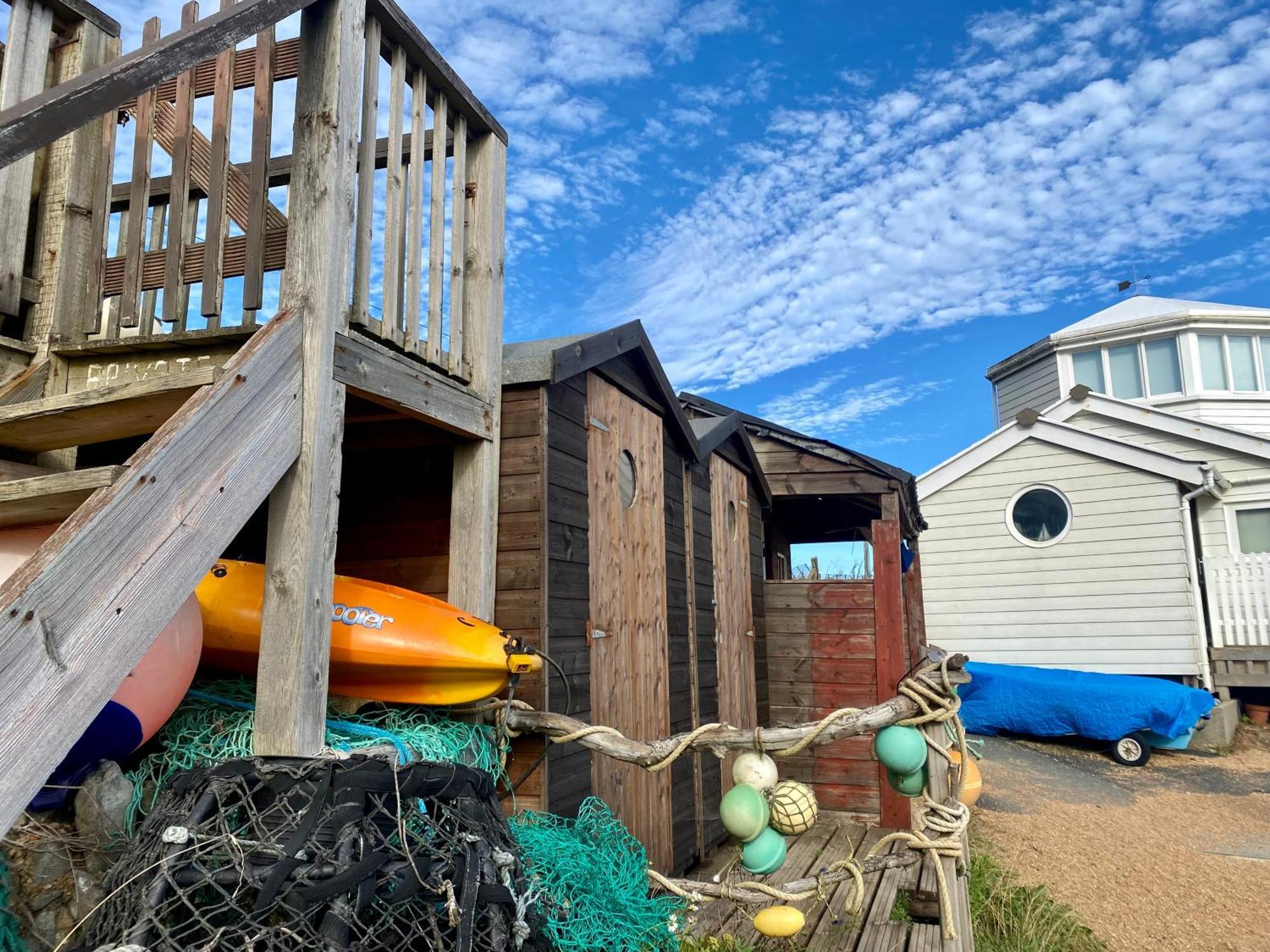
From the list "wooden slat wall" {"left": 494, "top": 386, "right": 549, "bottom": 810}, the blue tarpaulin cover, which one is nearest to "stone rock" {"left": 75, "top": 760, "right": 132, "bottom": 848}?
"wooden slat wall" {"left": 494, "top": 386, "right": 549, "bottom": 810}

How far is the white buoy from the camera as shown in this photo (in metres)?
3.75

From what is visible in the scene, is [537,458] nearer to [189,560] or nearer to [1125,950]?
[189,560]

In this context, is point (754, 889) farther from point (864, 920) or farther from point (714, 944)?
point (864, 920)

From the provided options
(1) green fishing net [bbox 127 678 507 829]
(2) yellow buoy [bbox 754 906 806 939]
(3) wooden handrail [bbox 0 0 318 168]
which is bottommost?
(2) yellow buoy [bbox 754 906 806 939]

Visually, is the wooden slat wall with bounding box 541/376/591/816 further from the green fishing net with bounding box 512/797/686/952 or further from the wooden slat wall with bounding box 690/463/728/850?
the wooden slat wall with bounding box 690/463/728/850

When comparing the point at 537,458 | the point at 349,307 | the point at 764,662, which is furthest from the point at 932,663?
the point at 764,662

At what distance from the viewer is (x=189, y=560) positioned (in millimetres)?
2227

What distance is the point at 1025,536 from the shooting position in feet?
47.4

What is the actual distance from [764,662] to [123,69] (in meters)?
7.76

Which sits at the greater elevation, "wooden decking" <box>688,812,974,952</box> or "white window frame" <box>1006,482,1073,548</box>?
"white window frame" <box>1006,482,1073,548</box>

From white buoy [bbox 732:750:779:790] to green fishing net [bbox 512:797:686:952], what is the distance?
60 cm

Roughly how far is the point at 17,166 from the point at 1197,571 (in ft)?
50.1

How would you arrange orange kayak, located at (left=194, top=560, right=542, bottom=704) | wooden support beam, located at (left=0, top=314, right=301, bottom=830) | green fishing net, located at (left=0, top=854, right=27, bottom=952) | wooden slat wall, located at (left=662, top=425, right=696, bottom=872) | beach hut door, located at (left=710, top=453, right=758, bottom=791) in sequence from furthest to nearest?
beach hut door, located at (left=710, top=453, right=758, bottom=791) → wooden slat wall, located at (left=662, top=425, right=696, bottom=872) → orange kayak, located at (left=194, top=560, right=542, bottom=704) → green fishing net, located at (left=0, top=854, right=27, bottom=952) → wooden support beam, located at (left=0, top=314, right=301, bottom=830)

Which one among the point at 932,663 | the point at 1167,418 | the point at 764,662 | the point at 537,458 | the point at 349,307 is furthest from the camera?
the point at 1167,418
